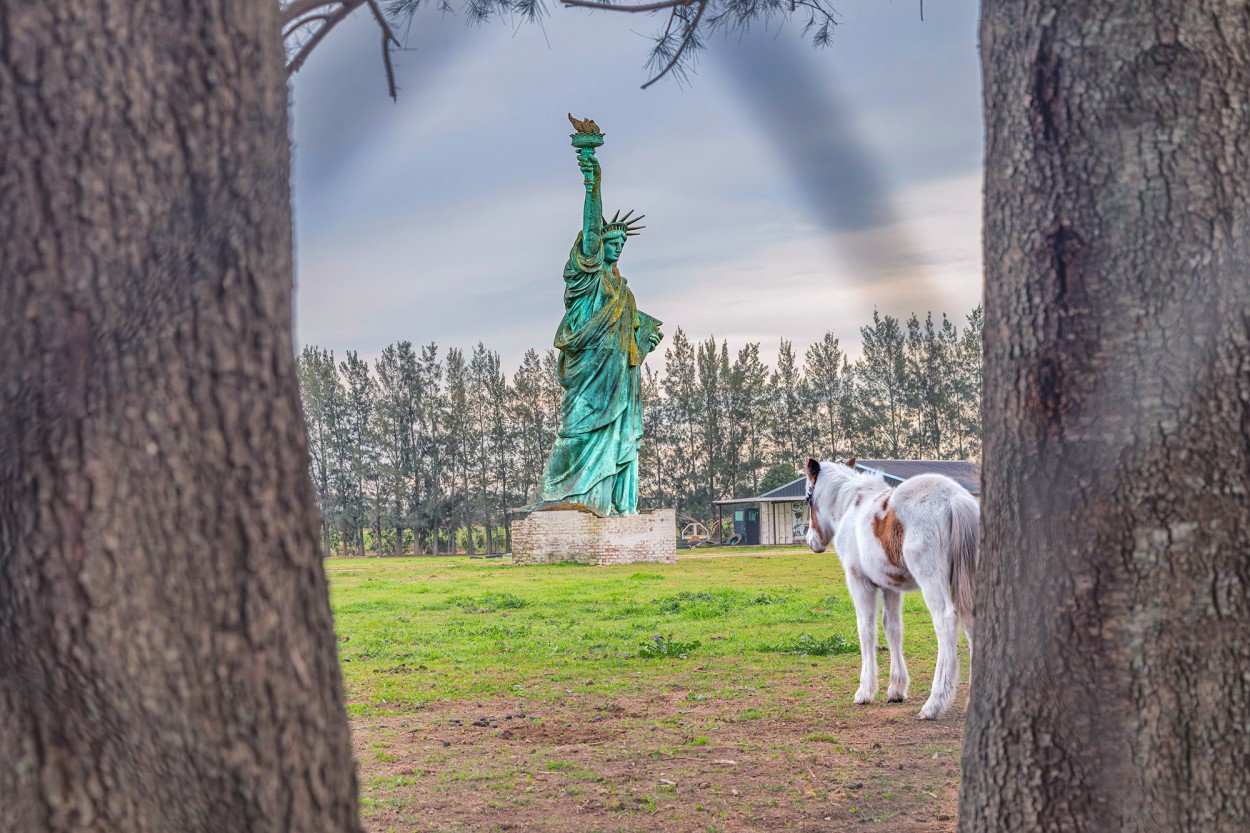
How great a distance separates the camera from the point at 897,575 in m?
6.46

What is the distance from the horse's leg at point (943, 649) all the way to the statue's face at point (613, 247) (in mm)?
17646

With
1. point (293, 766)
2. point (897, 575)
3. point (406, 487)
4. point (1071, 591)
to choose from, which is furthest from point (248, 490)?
point (406, 487)

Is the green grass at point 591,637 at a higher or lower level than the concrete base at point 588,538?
lower

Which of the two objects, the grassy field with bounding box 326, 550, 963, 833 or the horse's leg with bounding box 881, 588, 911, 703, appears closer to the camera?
the grassy field with bounding box 326, 550, 963, 833

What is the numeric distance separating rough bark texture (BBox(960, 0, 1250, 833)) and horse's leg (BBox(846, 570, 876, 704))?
411cm

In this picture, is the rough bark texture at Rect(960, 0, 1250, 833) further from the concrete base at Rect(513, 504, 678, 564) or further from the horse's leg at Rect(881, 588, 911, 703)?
the concrete base at Rect(513, 504, 678, 564)

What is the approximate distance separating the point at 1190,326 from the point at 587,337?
21143 mm

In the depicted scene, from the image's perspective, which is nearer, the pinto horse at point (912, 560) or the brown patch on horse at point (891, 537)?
the pinto horse at point (912, 560)

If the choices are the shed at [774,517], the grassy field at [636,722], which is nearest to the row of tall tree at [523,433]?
the shed at [774,517]

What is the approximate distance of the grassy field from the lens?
4.43 m

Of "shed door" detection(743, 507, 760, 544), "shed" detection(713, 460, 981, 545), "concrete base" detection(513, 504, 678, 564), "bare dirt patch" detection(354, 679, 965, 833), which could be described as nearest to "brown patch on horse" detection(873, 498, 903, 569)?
"bare dirt patch" detection(354, 679, 965, 833)

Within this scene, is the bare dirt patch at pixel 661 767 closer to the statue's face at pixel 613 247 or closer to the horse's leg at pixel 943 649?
the horse's leg at pixel 943 649

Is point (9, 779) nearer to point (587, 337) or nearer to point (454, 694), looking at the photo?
point (454, 694)

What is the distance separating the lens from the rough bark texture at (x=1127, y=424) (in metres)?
2.30
